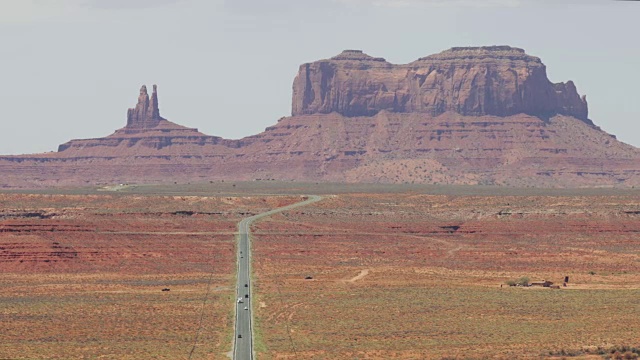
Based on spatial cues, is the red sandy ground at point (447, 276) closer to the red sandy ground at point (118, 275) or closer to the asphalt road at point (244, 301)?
the asphalt road at point (244, 301)

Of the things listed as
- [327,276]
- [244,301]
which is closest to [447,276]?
[327,276]

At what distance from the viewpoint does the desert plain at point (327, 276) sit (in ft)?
274

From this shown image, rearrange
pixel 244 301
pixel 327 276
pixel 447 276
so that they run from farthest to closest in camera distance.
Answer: pixel 447 276, pixel 327 276, pixel 244 301

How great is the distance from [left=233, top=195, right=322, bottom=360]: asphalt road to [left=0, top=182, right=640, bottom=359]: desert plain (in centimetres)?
77

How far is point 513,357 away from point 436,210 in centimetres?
10840

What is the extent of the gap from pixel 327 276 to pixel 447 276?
10872mm

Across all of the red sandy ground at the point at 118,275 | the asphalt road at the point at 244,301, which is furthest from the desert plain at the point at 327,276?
the asphalt road at the point at 244,301

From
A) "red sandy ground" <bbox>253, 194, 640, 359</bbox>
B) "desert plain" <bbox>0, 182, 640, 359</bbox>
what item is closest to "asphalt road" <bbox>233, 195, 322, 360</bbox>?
"desert plain" <bbox>0, 182, 640, 359</bbox>

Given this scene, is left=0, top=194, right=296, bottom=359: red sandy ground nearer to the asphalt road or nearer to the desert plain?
the desert plain

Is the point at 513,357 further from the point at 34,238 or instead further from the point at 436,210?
the point at 436,210

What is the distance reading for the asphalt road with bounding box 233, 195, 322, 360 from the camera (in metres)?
79.9

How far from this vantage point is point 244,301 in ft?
332

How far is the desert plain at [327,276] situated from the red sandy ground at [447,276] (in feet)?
0.81

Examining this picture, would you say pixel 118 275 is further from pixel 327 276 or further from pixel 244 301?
pixel 244 301
